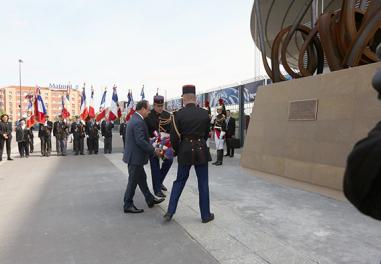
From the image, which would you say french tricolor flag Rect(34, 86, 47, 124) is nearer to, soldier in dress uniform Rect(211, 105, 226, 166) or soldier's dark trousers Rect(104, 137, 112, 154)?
soldier's dark trousers Rect(104, 137, 112, 154)

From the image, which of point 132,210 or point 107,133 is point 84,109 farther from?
point 132,210

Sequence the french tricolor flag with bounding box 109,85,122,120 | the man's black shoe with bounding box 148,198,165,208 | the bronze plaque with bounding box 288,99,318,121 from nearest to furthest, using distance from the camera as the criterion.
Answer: the bronze plaque with bounding box 288,99,318,121 < the man's black shoe with bounding box 148,198,165,208 < the french tricolor flag with bounding box 109,85,122,120

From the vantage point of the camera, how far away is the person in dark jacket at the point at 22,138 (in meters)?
14.9

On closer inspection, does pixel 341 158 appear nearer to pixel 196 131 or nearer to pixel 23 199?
pixel 196 131

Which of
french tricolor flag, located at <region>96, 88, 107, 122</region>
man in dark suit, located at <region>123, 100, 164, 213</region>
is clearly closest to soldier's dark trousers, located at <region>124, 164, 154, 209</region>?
man in dark suit, located at <region>123, 100, 164, 213</region>

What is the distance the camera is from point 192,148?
486cm

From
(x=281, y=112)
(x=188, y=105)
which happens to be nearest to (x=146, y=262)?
(x=188, y=105)

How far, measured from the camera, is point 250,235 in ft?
14.2

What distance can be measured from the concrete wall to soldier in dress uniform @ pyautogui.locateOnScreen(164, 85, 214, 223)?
1.53 m

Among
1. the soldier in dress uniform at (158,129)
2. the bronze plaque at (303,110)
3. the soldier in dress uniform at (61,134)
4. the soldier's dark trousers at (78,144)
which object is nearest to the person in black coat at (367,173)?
the bronze plaque at (303,110)

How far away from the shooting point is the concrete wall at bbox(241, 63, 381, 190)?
458cm

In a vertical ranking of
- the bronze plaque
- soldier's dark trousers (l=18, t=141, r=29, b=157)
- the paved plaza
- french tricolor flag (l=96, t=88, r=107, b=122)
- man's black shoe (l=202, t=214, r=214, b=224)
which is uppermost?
french tricolor flag (l=96, t=88, r=107, b=122)

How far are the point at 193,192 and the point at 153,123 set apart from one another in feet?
5.01

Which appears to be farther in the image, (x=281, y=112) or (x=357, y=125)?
(x=281, y=112)
